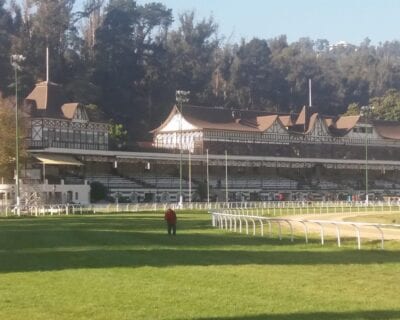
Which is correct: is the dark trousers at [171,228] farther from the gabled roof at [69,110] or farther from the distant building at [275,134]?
the distant building at [275,134]

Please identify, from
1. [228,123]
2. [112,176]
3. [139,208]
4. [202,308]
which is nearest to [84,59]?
[228,123]

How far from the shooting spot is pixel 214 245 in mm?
23641

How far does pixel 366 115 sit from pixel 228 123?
2287cm

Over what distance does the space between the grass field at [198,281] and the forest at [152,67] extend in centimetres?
7924

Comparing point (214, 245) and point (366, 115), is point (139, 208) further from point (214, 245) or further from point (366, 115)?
point (366, 115)

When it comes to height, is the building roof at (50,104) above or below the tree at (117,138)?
above

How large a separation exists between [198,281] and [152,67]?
106339mm

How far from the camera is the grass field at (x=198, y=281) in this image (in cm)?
1088

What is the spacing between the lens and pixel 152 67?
390 feet

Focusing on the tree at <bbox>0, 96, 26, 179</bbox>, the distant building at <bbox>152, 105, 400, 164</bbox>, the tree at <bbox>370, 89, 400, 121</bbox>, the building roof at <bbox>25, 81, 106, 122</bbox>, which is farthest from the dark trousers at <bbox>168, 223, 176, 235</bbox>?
the tree at <bbox>370, 89, 400, 121</bbox>

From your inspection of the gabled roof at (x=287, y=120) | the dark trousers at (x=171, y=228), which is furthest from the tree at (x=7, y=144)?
the gabled roof at (x=287, y=120)

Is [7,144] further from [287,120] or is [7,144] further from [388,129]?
[388,129]

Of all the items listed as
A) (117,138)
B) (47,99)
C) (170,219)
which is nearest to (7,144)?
(47,99)

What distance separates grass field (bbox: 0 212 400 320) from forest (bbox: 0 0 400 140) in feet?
260
